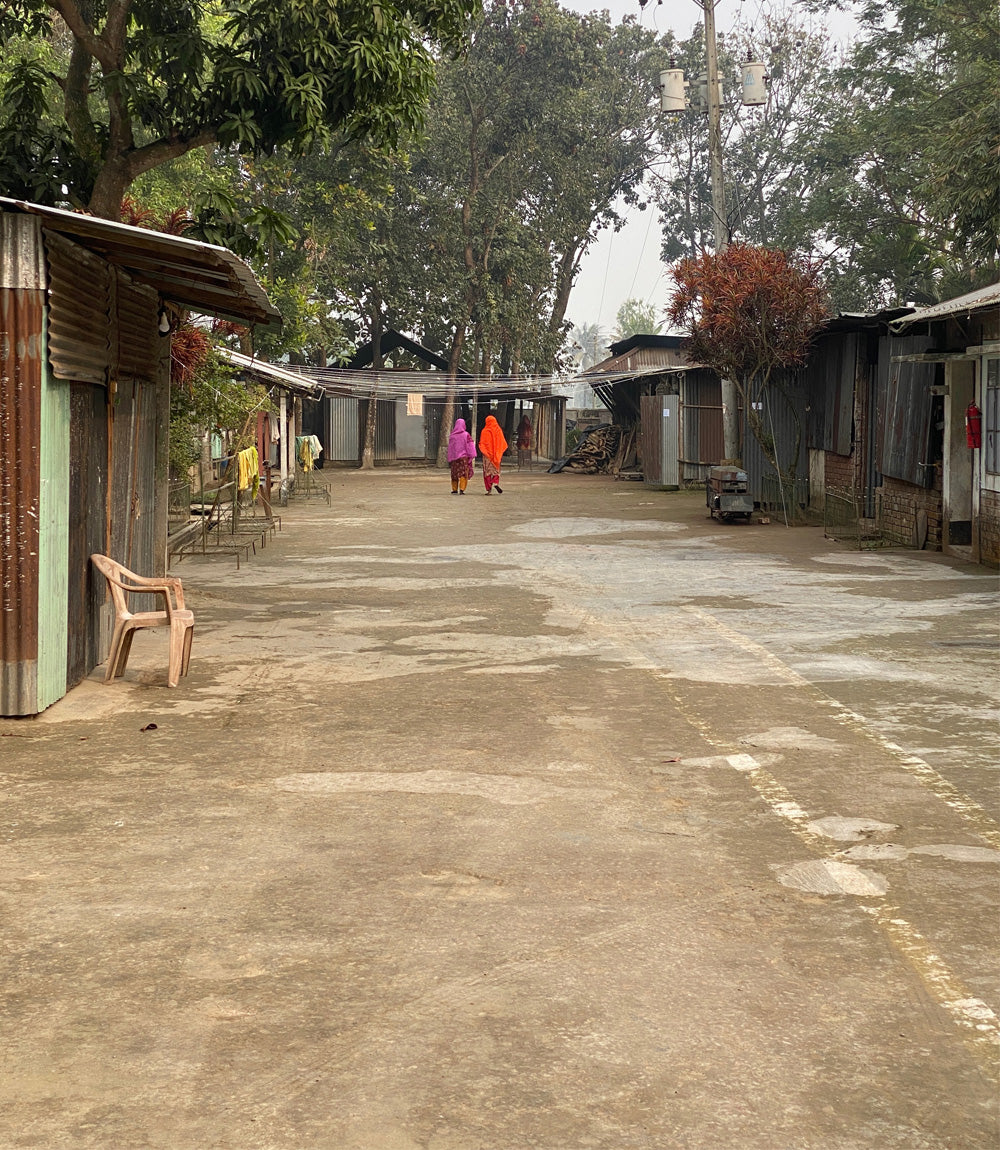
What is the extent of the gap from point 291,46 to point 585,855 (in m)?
8.63

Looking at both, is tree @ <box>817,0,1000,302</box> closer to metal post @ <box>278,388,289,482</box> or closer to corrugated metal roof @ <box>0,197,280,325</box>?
metal post @ <box>278,388,289,482</box>

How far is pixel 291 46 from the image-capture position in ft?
38.0

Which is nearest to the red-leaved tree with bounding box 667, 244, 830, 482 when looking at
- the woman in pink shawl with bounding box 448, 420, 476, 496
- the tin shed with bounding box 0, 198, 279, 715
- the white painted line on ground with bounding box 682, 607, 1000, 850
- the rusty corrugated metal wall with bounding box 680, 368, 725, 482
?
the woman in pink shawl with bounding box 448, 420, 476, 496

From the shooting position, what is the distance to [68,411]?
8.07 meters

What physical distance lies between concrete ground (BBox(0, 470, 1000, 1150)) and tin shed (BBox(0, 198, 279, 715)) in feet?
1.52

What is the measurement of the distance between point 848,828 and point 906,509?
42.4 feet

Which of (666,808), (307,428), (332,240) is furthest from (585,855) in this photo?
(307,428)

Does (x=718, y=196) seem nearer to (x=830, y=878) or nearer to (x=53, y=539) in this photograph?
(x=53, y=539)

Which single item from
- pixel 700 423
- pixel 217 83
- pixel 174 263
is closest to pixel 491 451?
pixel 700 423

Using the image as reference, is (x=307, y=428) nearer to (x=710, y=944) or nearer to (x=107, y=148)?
(x=107, y=148)

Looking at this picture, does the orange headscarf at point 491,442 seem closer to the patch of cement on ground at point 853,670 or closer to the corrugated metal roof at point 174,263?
the corrugated metal roof at point 174,263

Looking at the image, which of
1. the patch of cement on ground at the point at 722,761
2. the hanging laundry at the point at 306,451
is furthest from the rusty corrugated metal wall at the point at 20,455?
the hanging laundry at the point at 306,451

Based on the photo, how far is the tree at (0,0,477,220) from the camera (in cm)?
1155

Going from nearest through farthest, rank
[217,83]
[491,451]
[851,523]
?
[217,83], [851,523], [491,451]
